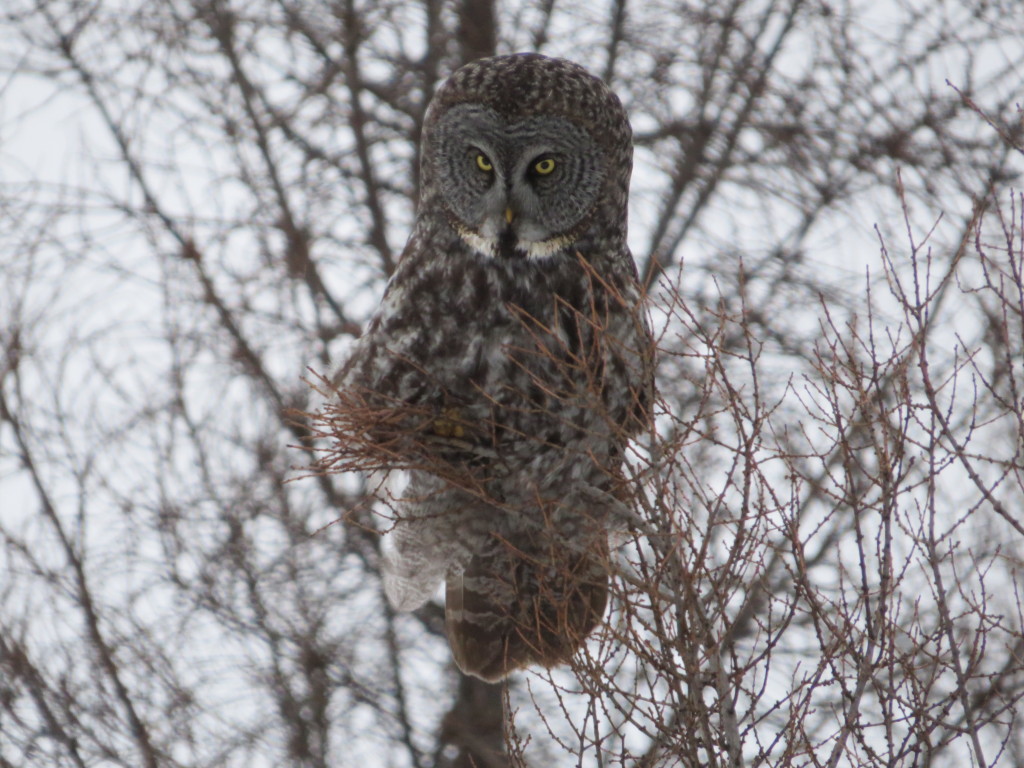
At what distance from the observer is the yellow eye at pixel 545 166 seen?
423cm

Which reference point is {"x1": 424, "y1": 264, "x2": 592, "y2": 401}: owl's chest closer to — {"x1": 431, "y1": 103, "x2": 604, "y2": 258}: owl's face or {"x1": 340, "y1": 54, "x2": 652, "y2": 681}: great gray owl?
{"x1": 340, "y1": 54, "x2": 652, "y2": 681}: great gray owl

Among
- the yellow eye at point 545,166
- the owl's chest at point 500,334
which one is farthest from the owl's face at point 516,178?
the owl's chest at point 500,334

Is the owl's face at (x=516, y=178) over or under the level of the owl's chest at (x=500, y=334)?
over

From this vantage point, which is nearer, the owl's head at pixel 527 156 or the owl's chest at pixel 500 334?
the owl's chest at pixel 500 334

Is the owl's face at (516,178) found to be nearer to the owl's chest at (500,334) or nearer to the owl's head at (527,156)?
the owl's head at (527,156)

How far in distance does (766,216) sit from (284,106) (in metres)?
2.54

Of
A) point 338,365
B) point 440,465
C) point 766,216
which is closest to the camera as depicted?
point 440,465

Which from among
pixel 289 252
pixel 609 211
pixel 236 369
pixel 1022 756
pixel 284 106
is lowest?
pixel 1022 756

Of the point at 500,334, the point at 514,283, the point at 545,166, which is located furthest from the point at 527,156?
the point at 500,334

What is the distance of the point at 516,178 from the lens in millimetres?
4246

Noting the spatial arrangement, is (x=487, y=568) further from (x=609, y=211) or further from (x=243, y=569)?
(x=243, y=569)

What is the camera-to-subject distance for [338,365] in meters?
4.54

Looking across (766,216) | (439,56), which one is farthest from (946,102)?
(439,56)

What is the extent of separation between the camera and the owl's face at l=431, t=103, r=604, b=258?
417 centimetres
